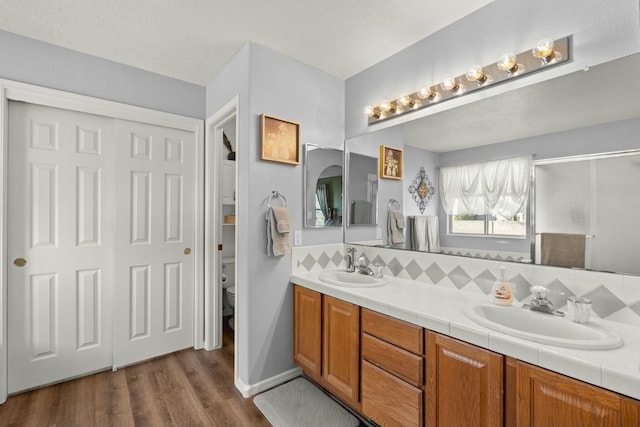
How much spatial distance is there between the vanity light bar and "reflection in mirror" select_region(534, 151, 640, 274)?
1.65 feet

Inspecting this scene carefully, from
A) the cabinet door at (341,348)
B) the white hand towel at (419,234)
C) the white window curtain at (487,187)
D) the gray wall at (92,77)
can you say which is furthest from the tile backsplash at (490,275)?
Answer: the gray wall at (92,77)

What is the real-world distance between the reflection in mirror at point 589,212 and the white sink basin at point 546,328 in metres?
0.31

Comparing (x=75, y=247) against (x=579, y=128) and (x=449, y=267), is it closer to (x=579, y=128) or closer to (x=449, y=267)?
(x=449, y=267)

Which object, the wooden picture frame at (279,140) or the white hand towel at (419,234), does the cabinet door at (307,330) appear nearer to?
the white hand towel at (419,234)

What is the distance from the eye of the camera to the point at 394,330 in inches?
58.6

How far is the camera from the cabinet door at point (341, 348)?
1710 mm

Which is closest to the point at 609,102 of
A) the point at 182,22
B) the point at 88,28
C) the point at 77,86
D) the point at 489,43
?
the point at 489,43

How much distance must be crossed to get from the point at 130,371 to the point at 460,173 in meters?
2.87

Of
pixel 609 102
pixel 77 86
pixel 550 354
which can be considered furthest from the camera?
pixel 77 86

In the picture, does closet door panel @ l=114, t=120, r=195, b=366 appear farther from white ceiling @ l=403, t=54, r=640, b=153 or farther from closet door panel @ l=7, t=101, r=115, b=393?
white ceiling @ l=403, t=54, r=640, b=153

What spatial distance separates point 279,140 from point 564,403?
2.00m

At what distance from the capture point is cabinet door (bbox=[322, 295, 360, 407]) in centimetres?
171

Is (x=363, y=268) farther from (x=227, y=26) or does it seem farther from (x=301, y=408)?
(x=227, y=26)

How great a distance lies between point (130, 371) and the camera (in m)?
2.38
